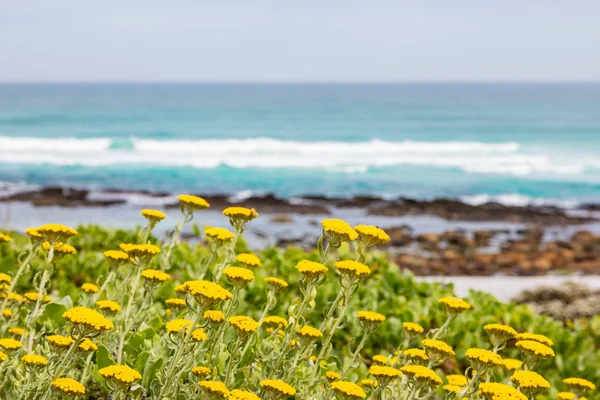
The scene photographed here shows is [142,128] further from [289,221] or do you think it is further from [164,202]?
[289,221]

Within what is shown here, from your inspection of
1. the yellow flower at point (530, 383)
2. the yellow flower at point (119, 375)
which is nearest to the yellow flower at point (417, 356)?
the yellow flower at point (530, 383)

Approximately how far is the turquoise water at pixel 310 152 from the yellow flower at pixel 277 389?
2584 cm

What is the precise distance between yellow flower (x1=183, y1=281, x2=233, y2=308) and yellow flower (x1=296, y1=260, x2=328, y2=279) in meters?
0.44

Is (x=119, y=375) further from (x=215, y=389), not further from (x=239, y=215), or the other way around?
(x=239, y=215)

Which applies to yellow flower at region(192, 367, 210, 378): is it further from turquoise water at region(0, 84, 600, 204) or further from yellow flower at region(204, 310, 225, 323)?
turquoise water at region(0, 84, 600, 204)

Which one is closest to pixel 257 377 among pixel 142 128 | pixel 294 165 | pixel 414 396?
pixel 414 396

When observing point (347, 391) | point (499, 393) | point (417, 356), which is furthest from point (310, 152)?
point (499, 393)

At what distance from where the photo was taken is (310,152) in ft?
136

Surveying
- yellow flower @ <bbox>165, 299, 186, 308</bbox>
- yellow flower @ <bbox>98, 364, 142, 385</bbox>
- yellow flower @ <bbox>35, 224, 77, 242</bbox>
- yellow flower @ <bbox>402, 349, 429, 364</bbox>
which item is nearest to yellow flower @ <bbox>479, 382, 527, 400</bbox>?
yellow flower @ <bbox>402, 349, 429, 364</bbox>

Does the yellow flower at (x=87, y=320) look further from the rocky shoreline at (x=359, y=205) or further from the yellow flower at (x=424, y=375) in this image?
the rocky shoreline at (x=359, y=205)

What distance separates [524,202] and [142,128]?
31.4 meters

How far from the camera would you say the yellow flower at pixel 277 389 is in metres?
2.57

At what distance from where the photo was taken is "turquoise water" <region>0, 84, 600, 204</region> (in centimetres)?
3134

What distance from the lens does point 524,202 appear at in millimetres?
28078
